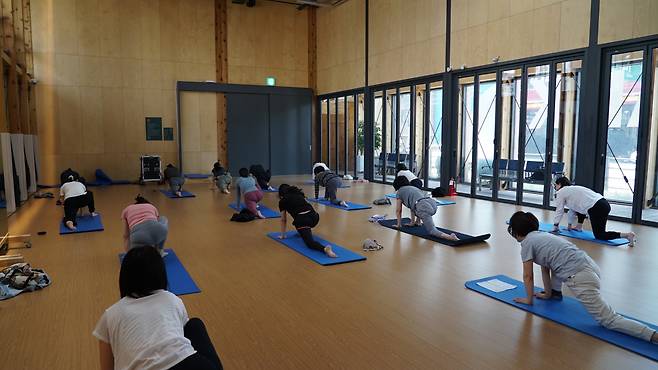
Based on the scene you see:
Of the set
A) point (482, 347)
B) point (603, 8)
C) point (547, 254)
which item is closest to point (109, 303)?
point (482, 347)

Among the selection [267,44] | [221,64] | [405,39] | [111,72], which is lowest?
[111,72]

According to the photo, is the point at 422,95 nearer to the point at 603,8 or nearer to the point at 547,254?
the point at 603,8

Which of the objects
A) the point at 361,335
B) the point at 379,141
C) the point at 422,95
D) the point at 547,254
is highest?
the point at 422,95

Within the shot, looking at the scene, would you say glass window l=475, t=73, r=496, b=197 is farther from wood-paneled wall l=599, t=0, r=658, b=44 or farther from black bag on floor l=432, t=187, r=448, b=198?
wood-paneled wall l=599, t=0, r=658, b=44

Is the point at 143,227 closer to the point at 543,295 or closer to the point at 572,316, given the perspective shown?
the point at 543,295

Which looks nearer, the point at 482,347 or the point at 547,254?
the point at 482,347

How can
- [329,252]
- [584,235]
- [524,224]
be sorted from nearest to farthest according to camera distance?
[524,224]
[329,252]
[584,235]

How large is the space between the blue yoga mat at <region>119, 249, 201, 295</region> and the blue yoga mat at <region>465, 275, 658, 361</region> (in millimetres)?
2272

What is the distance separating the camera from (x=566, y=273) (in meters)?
3.01

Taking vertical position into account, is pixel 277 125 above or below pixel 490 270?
above

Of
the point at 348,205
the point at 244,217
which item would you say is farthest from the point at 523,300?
the point at 348,205

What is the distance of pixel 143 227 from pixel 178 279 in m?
0.55

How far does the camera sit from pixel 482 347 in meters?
2.71

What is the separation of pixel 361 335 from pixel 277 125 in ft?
37.3
